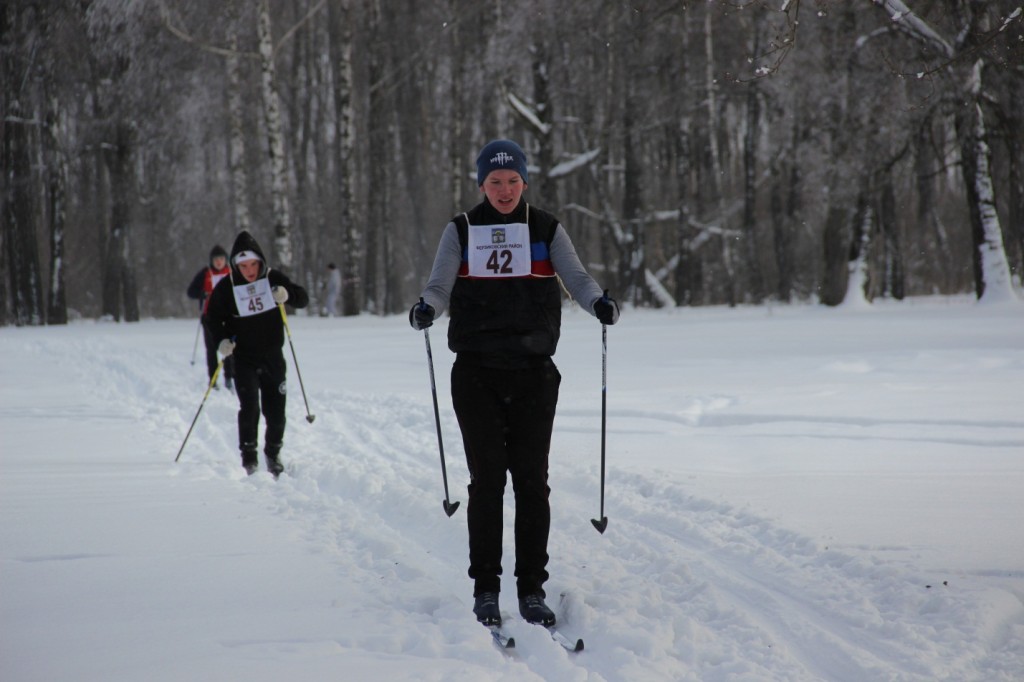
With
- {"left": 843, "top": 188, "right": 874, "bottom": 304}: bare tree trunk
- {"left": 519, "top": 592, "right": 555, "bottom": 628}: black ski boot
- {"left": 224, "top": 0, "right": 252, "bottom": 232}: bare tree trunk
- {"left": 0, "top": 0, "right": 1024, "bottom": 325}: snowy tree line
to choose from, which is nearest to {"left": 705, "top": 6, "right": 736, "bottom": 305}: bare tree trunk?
{"left": 0, "top": 0, "right": 1024, "bottom": 325}: snowy tree line

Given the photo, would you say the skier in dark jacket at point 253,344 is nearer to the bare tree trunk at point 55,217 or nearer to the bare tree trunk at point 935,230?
the bare tree trunk at point 55,217

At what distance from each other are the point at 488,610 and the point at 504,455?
0.65m

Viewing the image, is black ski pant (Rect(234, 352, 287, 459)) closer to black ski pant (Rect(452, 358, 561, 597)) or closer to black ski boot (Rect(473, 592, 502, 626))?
black ski pant (Rect(452, 358, 561, 597))

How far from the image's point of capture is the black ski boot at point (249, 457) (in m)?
7.34

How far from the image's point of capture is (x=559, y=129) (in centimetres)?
3334

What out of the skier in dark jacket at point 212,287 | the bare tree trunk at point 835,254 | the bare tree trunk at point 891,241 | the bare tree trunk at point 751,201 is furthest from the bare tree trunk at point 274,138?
the bare tree trunk at point 891,241

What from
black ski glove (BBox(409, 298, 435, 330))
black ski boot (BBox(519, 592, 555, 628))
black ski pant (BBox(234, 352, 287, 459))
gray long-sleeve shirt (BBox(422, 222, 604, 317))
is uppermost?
gray long-sleeve shirt (BBox(422, 222, 604, 317))

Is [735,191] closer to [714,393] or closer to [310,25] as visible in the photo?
[310,25]

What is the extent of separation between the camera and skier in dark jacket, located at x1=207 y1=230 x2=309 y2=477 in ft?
24.1

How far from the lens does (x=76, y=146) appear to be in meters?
26.9

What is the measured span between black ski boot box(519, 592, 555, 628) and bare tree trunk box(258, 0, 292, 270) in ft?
61.9

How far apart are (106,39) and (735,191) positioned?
2210 centimetres

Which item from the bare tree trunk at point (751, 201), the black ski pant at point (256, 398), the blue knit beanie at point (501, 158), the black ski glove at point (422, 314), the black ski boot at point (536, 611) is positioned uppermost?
the bare tree trunk at point (751, 201)

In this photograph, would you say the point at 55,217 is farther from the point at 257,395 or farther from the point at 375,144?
the point at 257,395
